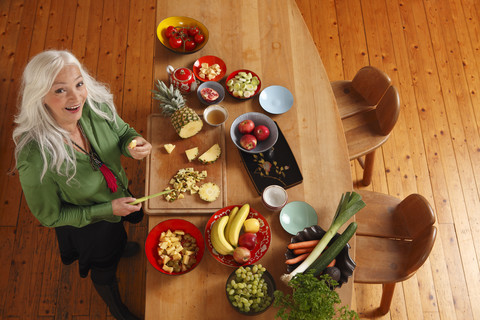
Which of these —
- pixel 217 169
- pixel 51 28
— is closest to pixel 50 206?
pixel 217 169

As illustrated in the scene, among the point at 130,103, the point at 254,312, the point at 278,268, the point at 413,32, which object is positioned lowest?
the point at 254,312

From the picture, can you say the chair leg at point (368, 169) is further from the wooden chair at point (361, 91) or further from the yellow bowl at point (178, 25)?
the yellow bowl at point (178, 25)

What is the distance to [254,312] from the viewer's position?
5.13 feet

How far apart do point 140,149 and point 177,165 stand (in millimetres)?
209

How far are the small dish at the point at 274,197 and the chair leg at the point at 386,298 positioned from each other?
1.10 meters

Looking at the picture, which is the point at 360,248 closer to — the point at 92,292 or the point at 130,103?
the point at 92,292

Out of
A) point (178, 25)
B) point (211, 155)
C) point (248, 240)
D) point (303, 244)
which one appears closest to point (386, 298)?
point (303, 244)

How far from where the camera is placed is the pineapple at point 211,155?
1.90 m

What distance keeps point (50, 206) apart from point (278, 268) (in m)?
1.08

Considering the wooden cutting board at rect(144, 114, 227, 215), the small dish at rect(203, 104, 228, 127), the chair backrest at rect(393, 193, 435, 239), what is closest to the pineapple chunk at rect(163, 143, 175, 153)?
the wooden cutting board at rect(144, 114, 227, 215)

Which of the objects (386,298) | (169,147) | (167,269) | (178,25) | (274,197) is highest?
(178,25)

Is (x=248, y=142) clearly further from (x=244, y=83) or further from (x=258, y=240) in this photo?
(x=258, y=240)

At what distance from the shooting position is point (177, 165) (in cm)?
191

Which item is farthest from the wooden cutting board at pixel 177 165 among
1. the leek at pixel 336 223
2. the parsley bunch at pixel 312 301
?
the parsley bunch at pixel 312 301
